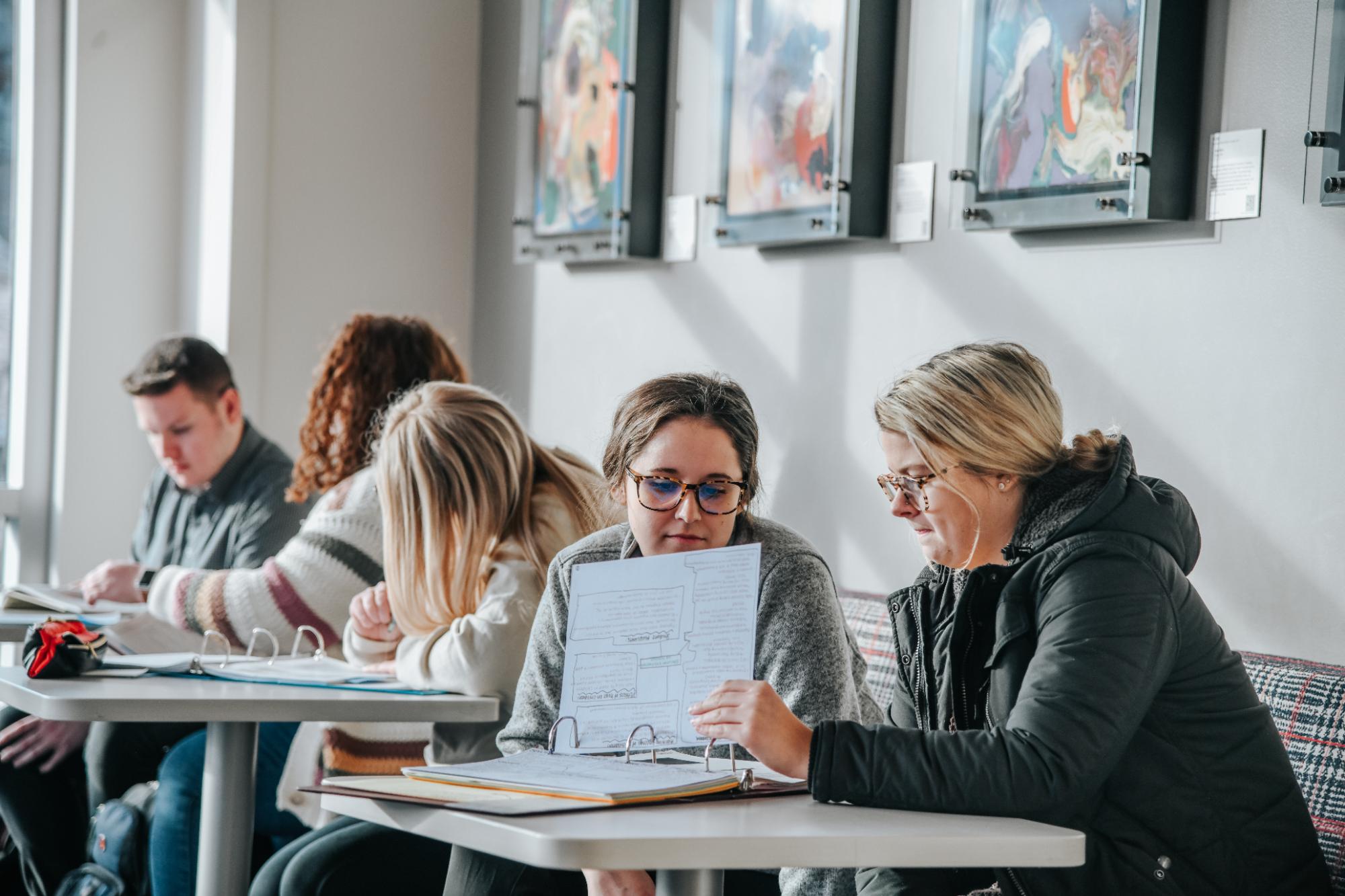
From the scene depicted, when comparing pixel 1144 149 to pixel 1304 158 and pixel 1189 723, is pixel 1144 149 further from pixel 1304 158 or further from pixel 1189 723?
pixel 1189 723

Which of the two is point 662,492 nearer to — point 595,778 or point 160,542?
point 595,778

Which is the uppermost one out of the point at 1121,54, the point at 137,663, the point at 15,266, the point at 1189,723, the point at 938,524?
the point at 1121,54

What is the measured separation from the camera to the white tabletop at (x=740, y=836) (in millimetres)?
1390

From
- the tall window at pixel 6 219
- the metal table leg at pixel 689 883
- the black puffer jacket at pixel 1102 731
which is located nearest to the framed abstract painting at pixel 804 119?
the black puffer jacket at pixel 1102 731

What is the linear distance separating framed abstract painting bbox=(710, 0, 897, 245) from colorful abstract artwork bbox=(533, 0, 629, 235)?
1.46 ft

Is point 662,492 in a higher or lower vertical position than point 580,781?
higher

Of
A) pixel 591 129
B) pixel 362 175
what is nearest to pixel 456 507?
pixel 591 129

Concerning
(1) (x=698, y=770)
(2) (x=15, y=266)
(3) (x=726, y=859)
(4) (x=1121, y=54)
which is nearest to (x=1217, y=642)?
(1) (x=698, y=770)

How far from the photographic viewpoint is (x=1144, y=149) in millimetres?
2566

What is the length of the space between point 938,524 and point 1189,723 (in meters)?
0.38

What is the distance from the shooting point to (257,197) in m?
4.62

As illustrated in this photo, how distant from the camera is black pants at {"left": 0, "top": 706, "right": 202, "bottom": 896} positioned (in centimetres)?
336

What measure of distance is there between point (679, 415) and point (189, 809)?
1430mm

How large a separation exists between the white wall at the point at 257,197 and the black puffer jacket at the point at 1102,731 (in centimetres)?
321
